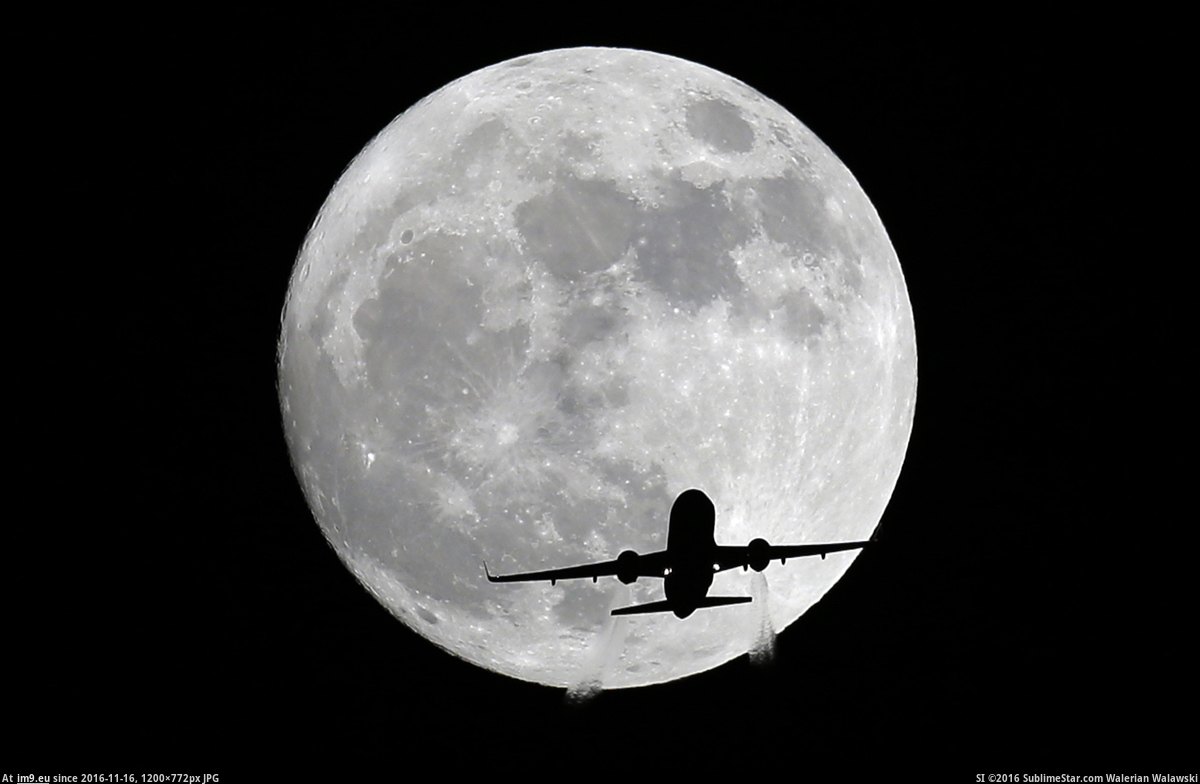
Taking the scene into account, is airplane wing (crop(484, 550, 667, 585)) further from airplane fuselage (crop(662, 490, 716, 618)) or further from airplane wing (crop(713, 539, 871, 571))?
airplane wing (crop(713, 539, 871, 571))

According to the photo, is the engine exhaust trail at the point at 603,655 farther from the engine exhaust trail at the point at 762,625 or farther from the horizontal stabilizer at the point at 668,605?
the engine exhaust trail at the point at 762,625

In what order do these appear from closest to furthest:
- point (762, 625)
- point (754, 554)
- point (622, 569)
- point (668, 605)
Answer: point (622, 569)
point (754, 554)
point (668, 605)
point (762, 625)

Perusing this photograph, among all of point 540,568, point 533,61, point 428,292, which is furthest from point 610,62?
point 540,568

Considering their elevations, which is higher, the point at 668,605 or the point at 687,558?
the point at 687,558

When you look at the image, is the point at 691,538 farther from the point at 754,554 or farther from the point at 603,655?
the point at 603,655

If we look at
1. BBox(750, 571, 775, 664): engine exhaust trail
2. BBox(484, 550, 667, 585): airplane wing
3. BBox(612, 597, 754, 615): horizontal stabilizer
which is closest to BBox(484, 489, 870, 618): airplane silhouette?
BBox(484, 550, 667, 585): airplane wing

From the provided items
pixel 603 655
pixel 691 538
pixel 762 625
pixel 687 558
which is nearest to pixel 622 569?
pixel 687 558
